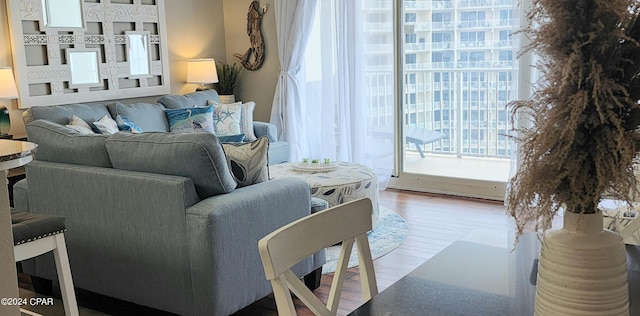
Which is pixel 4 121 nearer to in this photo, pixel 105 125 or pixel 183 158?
pixel 105 125

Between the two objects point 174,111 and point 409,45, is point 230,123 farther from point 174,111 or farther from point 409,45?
point 409,45

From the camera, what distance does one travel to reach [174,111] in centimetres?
541

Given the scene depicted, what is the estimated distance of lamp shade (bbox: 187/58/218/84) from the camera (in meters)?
5.99

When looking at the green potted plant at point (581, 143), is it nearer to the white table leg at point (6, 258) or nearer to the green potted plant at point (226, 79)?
the white table leg at point (6, 258)

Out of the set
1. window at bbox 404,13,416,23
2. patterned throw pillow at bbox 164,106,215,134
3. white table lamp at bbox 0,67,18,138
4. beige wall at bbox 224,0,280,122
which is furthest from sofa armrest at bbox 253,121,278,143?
white table lamp at bbox 0,67,18,138

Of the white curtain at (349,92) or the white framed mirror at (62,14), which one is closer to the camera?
the white framed mirror at (62,14)

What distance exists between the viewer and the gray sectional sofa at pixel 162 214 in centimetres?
→ 274

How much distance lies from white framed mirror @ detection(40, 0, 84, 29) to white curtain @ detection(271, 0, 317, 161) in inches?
71.3

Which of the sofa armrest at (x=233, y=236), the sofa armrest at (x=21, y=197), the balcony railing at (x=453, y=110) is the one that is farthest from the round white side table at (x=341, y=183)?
the sofa armrest at (x=21, y=197)

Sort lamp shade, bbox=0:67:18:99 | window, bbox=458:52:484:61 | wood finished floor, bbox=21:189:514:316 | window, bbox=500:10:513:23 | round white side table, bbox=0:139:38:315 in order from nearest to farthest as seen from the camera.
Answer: round white side table, bbox=0:139:38:315 < wood finished floor, bbox=21:189:514:316 < lamp shade, bbox=0:67:18:99 < window, bbox=500:10:513:23 < window, bbox=458:52:484:61

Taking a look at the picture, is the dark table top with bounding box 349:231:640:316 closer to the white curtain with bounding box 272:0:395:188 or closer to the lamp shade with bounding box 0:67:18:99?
the lamp shade with bounding box 0:67:18:99

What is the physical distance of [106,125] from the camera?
15.6 feet

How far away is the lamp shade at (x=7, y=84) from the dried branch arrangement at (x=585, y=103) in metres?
4.20

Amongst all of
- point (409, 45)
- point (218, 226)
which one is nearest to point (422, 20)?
point (409, 45)
